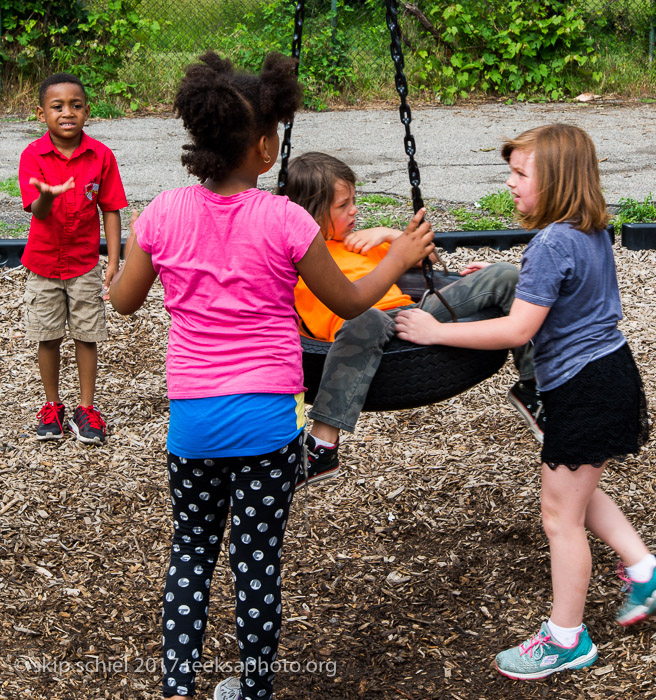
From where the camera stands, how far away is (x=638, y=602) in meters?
2.73

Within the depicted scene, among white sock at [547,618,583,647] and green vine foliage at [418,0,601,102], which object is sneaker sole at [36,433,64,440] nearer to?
white sock at [547,618,583,647]

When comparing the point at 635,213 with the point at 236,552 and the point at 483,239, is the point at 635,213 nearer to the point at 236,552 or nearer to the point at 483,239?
the point at 483,239

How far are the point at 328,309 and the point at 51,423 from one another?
2.00 metres

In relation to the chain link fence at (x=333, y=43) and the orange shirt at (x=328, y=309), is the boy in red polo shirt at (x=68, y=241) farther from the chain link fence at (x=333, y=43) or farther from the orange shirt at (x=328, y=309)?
the chain link fence at (x=333, y=43)

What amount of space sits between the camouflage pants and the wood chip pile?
0.77m

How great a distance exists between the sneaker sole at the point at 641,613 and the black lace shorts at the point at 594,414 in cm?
55

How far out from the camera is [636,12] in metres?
13.2

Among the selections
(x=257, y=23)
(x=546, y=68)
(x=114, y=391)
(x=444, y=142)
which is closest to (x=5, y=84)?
(x=257, y=23)

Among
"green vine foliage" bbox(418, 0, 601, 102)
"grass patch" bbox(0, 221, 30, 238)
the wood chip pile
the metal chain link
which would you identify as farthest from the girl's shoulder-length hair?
"green vine foliage" bbox(418, 0, 601, 102)

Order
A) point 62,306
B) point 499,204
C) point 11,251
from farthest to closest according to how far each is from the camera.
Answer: point 499,204 → point 11,251 → point 62,306

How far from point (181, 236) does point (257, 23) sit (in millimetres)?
11716

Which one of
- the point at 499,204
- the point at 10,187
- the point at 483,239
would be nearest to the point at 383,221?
the point at 483,239

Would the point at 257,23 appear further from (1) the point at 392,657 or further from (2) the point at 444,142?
(1) the point at 392,657

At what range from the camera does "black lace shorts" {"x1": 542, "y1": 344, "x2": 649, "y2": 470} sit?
7.93ft
